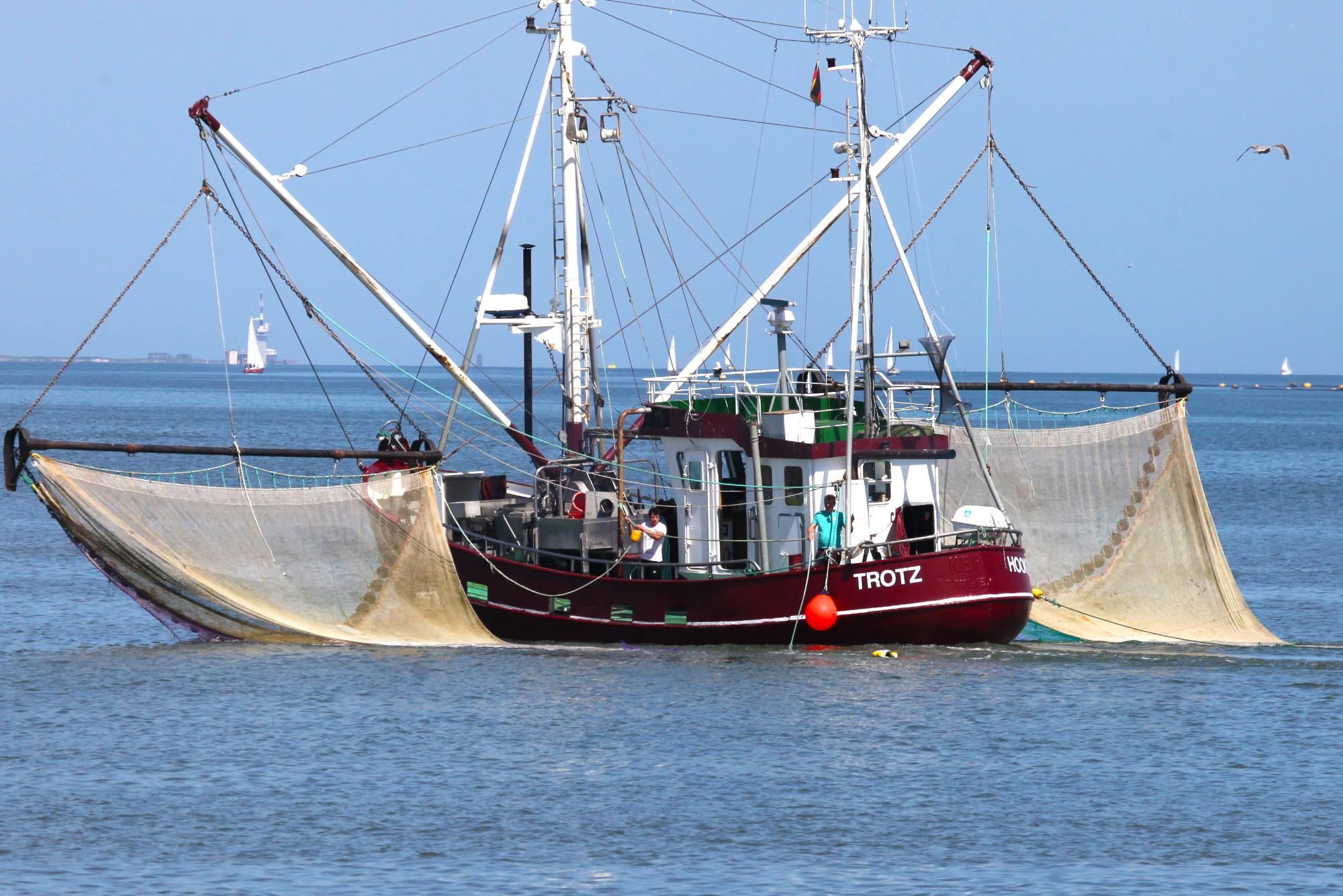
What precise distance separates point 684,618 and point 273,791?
7.53 meters

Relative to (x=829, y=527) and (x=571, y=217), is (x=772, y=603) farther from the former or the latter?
(x=571, y=217)

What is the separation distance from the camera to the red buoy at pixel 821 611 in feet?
72.3

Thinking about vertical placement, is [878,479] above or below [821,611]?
above

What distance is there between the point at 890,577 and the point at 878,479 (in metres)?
1.49

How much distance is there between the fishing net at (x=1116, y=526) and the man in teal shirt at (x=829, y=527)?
10.6 feet

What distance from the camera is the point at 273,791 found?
1708 cm

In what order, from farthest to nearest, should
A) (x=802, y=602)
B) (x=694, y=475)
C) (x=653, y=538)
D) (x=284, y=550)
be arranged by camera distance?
(x=694, y=475) → (x=653, y=538) → (x=284, y=550) → (x=802, y=602)

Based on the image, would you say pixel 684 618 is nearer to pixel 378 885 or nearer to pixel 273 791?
pixel 273 791

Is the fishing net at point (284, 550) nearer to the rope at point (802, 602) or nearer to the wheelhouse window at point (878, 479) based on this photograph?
the rope at point (802, 602)

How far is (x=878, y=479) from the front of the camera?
2272 cm

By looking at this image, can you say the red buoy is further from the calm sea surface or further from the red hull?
the calm sea surface

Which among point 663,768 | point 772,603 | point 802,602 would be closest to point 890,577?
point 802,602

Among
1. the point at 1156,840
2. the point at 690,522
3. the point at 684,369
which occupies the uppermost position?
the point at 684,369

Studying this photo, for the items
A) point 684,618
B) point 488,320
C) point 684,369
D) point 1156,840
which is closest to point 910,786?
point 1156,840
